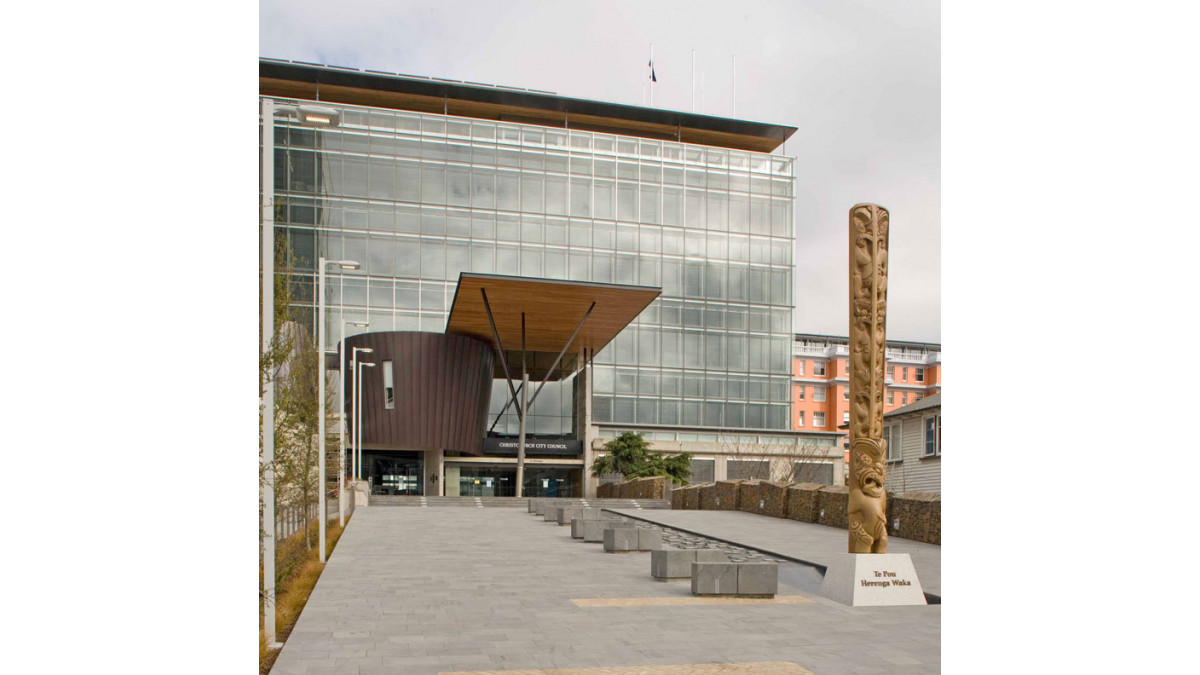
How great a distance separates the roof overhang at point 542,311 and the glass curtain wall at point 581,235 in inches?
204

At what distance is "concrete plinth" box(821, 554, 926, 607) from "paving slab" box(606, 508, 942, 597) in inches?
18.2

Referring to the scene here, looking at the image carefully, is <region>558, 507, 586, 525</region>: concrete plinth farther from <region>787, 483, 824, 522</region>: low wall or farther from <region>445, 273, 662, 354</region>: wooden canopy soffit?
<region>445, 273, 662, 354</region>: wooden canopy soffit

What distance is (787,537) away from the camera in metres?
24.0

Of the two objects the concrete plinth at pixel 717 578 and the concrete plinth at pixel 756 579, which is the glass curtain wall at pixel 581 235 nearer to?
the concrete plinth at pixel 717 578

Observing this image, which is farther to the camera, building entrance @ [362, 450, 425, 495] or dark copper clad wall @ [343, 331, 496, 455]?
building entrance @ [362, 450, 425, 495]

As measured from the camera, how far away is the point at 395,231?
64.4m

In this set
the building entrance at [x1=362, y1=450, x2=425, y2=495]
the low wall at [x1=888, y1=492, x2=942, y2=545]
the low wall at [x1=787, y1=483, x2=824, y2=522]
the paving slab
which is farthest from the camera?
the building entrance at [x1=362, y1=450, x2=425, y2=495]

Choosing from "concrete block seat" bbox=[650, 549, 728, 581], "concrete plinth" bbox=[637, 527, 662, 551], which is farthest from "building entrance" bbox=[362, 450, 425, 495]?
"concrete block seat" bbox=[650, 549, 728, 581]

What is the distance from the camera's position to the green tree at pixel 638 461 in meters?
57.7

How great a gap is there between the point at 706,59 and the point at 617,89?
30.9 feet

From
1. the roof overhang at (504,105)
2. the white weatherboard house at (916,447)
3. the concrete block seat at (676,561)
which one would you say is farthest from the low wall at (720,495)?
the roof overhang at (504,105)

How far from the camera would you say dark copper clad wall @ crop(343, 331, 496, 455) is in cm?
5584
